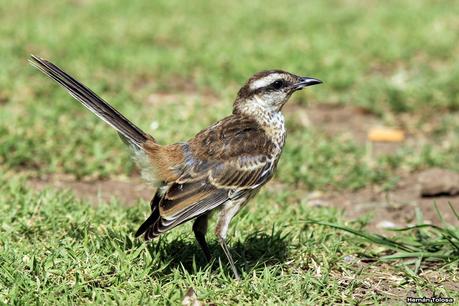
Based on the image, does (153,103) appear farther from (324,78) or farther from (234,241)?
(234,241)

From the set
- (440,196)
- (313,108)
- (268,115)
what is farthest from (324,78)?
(268,115)

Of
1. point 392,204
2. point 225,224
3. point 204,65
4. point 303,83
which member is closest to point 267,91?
point 303,83

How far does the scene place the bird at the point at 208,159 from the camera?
17.2ft

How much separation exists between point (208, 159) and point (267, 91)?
783 millimetres

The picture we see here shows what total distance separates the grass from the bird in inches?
14.7

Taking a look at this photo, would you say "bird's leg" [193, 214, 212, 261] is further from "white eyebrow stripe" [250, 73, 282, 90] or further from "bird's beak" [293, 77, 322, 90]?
"bird's beak" [293, 77, 322, 90]

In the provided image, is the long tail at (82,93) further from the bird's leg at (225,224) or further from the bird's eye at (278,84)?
the bird's eye at (278,84)

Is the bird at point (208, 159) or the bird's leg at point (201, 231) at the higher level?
the bird at point (208, 159)

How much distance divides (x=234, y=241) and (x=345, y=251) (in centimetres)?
86

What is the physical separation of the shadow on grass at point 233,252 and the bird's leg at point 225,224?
12cm

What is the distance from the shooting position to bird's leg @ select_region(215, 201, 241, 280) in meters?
5.23

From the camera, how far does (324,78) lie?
10117mm

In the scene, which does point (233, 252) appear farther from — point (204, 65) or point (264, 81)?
point (204, 65)

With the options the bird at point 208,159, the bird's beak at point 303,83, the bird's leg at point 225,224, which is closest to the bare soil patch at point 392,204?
the bird's beak at point 303,83
